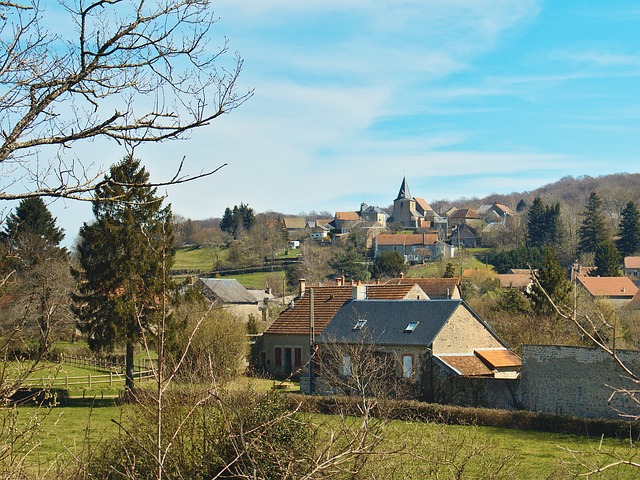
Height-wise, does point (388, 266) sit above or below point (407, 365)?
above

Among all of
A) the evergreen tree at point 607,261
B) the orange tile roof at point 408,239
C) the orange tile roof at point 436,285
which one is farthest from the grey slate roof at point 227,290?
the orange tile roof at point 408,239

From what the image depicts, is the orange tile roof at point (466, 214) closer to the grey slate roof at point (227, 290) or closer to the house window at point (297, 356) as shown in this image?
the grey slate roof at point (227, 290)

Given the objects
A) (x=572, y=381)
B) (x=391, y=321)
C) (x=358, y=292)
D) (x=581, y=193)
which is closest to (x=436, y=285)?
(x=358, y=292)

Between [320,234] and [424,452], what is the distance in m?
118

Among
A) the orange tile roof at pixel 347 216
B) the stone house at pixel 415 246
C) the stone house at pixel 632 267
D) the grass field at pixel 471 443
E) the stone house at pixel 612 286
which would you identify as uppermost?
the orange tile roof at pixel 347 216

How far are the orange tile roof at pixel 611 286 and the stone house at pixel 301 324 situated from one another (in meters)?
33.3

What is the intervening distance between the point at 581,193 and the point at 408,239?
68.6m

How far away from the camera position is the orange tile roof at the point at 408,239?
106 metres

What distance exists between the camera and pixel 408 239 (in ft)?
356

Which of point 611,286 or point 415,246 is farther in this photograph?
point 415,246

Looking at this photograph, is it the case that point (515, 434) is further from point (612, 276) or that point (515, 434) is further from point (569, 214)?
point (569, 214)

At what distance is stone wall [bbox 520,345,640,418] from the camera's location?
24.2 meters

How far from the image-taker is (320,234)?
13075 centimetres

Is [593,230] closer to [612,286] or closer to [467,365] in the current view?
[612,286]
